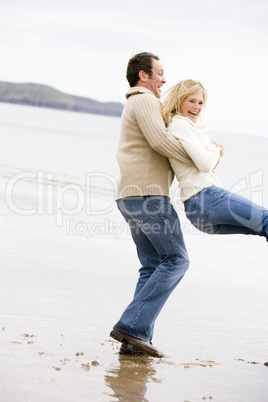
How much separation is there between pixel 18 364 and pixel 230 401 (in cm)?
127

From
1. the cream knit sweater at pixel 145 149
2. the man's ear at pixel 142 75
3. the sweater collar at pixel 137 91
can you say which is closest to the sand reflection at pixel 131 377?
the cream knit sweater at pixel 145 149

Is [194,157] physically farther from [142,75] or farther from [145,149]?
[142,75]

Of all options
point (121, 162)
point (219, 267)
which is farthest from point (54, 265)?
point (121, 162)

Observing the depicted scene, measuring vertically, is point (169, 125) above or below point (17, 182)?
below

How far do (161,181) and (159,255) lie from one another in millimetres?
550

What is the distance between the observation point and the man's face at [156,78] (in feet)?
15.9

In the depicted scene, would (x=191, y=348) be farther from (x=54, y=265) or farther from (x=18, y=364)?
(x=54, y=265)

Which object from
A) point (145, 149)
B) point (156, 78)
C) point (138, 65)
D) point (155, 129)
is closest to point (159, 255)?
point (145, 149)

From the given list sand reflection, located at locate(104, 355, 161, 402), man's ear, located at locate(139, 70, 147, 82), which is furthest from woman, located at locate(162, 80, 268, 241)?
sand reflection, located at locate(104, 355, 161, 402)

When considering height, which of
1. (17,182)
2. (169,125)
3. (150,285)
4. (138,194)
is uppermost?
(17,182)

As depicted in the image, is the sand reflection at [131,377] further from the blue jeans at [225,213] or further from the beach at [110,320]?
the blue jeans at [225,213]

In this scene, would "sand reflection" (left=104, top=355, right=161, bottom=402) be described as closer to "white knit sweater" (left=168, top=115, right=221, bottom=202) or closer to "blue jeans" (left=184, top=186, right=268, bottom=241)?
"blue jeans" (left=184, top=186, right=268, bottom=241)

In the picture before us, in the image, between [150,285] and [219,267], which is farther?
[219,267]

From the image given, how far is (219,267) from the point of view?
8234 millimetres
